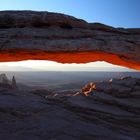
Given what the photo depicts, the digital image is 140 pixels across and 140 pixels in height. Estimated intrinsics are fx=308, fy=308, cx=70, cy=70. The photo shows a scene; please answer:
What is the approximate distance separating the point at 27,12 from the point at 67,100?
234 inches

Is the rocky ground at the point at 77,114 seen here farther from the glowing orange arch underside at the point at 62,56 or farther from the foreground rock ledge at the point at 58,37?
the foreground rock ledge at the point at 58,37

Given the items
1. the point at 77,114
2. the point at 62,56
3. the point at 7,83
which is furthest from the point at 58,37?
the point at 7,83

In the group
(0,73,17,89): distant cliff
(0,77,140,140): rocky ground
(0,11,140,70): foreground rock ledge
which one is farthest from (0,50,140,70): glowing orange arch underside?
(0,73,17,89): distant cliff

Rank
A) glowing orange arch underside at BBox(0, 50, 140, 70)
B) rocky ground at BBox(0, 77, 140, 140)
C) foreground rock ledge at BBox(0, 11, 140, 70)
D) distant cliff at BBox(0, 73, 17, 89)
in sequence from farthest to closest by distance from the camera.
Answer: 1. distant cliff at BBox(0, 73, 17, 89)
2. glowing orange arch underside at BBox(0, 50, 140, 70)
3. foreground rock ledge at BBox(0, 11, 140, 70)
4. rocky ground at BBox(0, 77, 140, 140)

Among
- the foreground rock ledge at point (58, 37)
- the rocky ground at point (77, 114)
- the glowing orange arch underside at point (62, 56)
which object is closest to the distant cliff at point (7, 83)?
the glowing orange arch underside at point (62, 56)

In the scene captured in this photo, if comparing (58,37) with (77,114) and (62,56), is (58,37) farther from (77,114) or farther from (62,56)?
(77,114)

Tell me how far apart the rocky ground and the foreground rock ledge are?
278 cm

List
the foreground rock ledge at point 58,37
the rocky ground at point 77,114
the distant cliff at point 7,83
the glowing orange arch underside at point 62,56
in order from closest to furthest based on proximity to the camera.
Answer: the rocky ground at point 77,114 → the foreground rock ledge at point 58,37 → the glowing orange arch underside at point 62,56 → the distant cliff at point 7,83

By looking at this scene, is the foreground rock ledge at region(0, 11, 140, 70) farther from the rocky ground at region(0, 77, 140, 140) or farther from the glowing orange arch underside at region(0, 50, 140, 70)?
the rocky ground at region(0, 77, 140, 140)

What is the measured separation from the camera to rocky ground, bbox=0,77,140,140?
14492 millimetres

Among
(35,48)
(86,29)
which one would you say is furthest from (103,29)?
(35,48)

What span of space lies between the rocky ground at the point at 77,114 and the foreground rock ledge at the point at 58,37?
2783mm

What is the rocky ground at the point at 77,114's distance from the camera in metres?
14.5

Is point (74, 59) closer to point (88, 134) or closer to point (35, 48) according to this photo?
point (35, 48)
